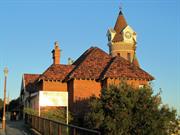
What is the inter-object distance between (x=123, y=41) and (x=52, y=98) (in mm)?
55718

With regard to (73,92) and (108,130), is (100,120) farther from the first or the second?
(73,92)

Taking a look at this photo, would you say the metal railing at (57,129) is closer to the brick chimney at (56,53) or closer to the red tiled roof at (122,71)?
the red tiled roof at (122,71)

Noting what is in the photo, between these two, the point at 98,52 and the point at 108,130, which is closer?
the point at 108,130

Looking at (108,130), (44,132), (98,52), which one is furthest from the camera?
(98,52)

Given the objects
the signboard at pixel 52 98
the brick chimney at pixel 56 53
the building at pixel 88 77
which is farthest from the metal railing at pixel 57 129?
the brick chimney at pixel 56 53

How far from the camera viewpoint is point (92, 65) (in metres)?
40.4

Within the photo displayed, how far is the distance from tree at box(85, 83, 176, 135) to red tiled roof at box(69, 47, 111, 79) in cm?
1008

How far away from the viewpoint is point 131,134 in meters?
26.0

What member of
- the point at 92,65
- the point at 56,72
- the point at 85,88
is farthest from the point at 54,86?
the point at 92,65

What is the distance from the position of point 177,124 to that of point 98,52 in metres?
18.0

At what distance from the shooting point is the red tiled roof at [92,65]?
3794 centimetres

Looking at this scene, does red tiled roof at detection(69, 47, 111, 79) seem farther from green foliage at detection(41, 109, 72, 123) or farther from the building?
green foliage at detection(41, 109, 72, 123)

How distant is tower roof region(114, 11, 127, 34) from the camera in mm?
85250

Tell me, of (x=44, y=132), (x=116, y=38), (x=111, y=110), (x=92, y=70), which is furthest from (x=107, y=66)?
(x=116, y=38)
